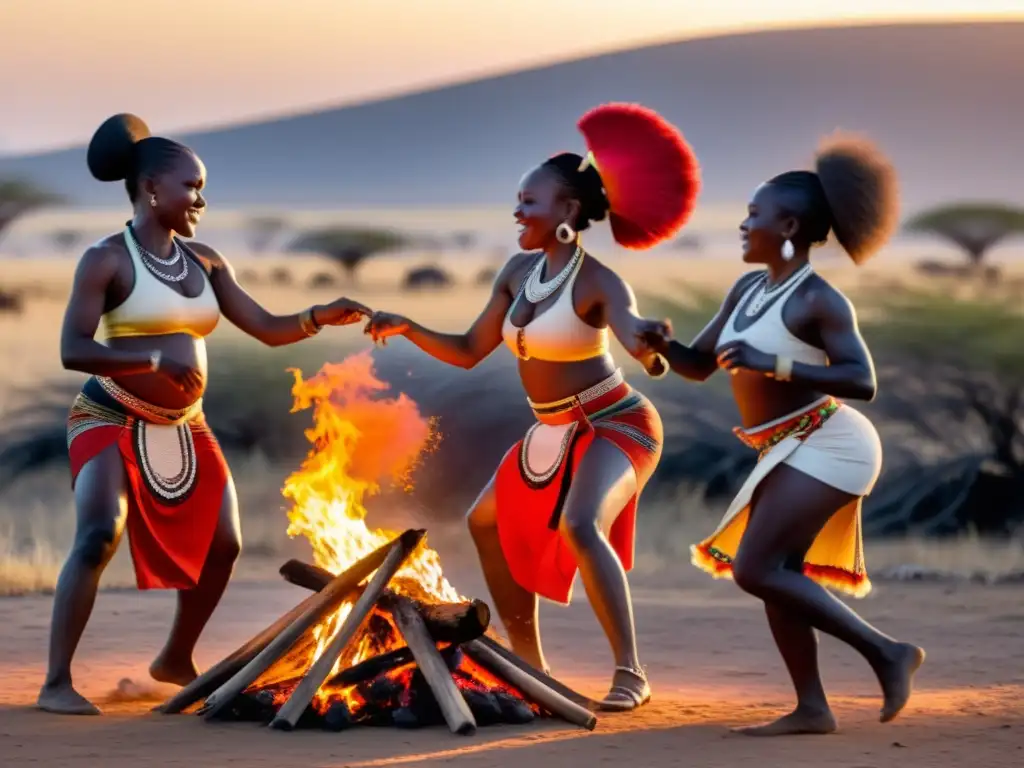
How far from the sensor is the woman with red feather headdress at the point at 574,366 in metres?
8.32

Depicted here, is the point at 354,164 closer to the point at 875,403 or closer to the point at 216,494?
the point at 875,403

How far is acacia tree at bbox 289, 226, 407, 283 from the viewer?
129 ft

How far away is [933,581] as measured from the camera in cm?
1416

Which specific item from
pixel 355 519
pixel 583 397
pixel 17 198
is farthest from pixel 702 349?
pixel 17 198

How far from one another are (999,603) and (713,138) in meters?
35.4

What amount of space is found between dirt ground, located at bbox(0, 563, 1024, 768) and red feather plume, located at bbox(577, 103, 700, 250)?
2.03 m

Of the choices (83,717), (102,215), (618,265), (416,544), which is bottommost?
(83,717)

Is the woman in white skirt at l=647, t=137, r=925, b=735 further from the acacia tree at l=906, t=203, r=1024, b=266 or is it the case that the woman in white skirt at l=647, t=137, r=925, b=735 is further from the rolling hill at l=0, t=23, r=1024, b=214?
the rolling hill at l=0, t=23, r=1024, b=214

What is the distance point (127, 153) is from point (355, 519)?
178cm

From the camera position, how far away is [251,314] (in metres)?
8.78

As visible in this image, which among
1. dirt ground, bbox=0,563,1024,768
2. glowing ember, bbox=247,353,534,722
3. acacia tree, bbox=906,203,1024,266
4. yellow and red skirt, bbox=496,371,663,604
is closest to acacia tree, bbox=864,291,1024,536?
dirt ground, bbox=0,563,1024,768

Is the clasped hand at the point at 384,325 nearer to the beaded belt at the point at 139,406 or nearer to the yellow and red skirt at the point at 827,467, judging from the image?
the beaded belt at the point at 139,406

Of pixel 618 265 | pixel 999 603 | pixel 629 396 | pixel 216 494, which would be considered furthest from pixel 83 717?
pixel 618 265

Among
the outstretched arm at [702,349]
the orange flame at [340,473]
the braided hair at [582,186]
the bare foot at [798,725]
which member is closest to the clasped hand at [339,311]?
the orange flame at [340,473]
